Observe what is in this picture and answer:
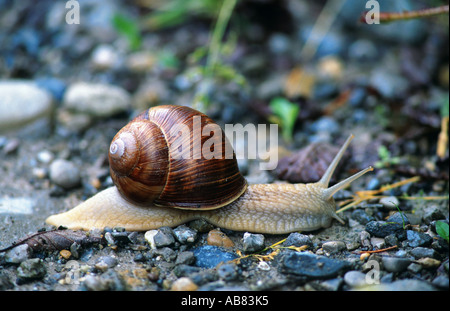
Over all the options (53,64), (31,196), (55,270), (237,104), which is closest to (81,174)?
(31,196)

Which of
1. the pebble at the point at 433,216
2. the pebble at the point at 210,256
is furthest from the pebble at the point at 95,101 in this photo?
the pebble at the point at 433,216

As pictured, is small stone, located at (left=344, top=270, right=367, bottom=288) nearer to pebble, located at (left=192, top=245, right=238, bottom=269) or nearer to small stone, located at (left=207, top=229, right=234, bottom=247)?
pebble, located at (left=192, top=245, right=238, bottom=269)

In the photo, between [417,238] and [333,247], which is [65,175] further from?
[417,238]

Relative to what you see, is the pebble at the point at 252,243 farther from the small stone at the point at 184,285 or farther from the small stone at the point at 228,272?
the small stone at the point at 184,285

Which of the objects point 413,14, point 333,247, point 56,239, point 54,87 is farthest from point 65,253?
point 413,14
